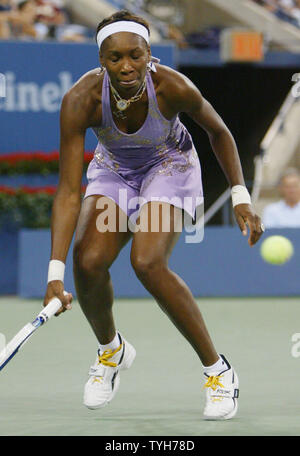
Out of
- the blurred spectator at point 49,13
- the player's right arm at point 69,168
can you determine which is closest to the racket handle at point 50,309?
the player's right arm at point 69,168

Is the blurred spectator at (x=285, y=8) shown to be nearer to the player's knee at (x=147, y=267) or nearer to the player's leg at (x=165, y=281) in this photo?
the player's leg at (x=165, y=281)

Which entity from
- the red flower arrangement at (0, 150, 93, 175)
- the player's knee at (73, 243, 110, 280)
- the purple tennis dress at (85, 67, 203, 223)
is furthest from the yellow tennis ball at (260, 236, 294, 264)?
the player's knee at (73, 243, 110, 280)

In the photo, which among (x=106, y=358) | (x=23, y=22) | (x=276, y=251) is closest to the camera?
(x=106, y=358)

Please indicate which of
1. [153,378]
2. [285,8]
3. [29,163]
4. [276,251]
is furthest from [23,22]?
[153,378]

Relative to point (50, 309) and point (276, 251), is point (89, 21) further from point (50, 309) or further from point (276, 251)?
point (50, 309)

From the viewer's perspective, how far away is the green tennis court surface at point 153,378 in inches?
179

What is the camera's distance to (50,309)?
443 cm

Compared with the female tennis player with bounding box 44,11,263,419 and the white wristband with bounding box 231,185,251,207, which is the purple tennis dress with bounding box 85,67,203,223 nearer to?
the female tennis player with bounding box 44,11,263,419

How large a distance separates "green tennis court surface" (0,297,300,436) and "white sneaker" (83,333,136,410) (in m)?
0.07

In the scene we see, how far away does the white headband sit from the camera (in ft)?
15.2

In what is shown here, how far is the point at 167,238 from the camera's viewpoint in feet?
15.8

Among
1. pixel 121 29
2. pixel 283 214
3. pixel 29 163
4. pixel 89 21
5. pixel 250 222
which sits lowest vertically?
pixel 250 222

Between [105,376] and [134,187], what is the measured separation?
1.00 meters

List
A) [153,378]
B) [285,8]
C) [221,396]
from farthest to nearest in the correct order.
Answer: [285,8]
[153,378]
[221,396]
